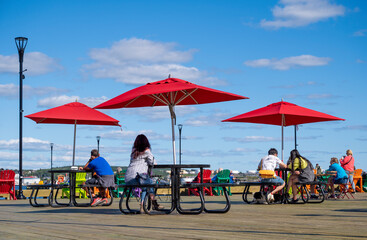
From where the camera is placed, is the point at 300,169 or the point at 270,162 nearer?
the point at 270,162

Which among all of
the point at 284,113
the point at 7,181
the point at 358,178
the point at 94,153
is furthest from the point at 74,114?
the point at 358,178

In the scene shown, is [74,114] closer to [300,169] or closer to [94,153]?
[94,153]

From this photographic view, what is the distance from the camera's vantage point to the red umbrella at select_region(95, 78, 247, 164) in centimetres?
1032

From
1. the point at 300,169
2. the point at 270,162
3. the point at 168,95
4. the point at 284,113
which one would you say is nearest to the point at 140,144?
the point at 168,95

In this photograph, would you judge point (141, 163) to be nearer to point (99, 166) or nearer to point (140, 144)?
point (140, 144)

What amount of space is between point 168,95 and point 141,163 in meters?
2.10

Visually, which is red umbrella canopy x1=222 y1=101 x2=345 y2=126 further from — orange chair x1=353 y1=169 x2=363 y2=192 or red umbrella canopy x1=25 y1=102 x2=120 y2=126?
orange chair x1=353 y1=169 x2=363 y2=192

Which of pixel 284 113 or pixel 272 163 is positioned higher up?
pixel 284 113

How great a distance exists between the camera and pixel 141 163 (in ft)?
32.3

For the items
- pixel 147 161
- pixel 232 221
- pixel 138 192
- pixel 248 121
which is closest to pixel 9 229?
pixel 232 221

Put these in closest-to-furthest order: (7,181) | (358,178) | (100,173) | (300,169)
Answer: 1. (100,173)
2. (300,169)
3. (7,181)
4. (358,178)

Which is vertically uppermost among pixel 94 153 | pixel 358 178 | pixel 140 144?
pixel 140 144

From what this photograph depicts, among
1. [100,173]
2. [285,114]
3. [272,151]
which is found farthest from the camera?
[285,114]

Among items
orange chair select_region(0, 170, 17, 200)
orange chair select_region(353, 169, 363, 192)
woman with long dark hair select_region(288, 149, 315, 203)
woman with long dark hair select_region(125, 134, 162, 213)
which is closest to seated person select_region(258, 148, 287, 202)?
woman with long dark hair select_region(288, 149, 315, 203)
